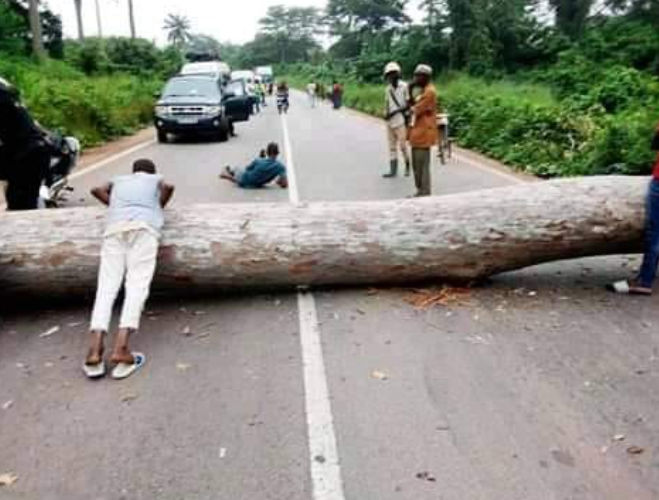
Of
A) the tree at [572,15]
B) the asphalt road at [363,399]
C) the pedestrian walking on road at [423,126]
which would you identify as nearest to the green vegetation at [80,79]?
the pedestrian walking on road at [423,126]

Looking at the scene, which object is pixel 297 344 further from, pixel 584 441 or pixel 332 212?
pixel 584 441

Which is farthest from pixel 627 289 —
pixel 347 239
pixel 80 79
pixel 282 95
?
pixel 282 95

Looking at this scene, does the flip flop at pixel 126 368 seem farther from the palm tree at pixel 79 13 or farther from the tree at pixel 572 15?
the palm tree at pixel 79 13

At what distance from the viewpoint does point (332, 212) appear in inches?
250

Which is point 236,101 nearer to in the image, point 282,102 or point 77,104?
point 77,104

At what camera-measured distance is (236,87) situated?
27734 millimetres

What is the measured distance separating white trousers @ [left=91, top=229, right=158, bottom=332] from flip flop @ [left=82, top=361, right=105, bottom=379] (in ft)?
1.01

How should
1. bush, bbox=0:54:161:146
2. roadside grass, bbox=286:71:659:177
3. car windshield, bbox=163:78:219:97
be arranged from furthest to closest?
car windshield, bbox=163:78:219:97 → bush, bbox=0:54:161:146 → roadside grass, bbox=286:71:659:177

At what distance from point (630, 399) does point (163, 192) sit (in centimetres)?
353

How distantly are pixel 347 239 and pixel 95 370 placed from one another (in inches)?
90.2

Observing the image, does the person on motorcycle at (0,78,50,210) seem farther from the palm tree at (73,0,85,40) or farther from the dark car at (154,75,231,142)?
the palm tree at (73,0,85,40)

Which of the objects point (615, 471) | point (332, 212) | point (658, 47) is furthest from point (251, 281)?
point (658, 47)

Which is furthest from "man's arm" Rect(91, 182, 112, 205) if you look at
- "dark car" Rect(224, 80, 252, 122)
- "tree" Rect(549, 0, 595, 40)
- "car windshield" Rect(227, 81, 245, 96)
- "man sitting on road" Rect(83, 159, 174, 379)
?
"tree" Rect(549, 0, 595, 40)

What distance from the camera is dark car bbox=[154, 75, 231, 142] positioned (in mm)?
21016
